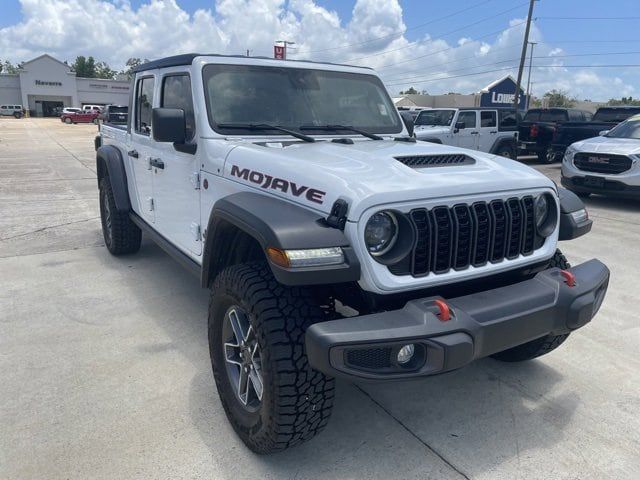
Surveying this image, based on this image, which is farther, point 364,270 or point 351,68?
point 351,68

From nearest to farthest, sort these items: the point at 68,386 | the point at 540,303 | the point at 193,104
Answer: the point at 540,303 < the point at 68,386 < the point at 193,104

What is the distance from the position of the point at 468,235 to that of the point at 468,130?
11.8 m

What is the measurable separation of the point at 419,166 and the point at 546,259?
880mm

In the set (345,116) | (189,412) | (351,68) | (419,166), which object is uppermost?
(351,68)

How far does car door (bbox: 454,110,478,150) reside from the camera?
13.4m

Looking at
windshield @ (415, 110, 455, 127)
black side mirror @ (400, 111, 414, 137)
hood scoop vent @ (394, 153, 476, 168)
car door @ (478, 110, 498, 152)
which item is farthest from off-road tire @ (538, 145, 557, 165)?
hood scoop vent @ (394, 153, 476, 168)

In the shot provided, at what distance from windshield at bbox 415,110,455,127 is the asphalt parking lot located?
9451 mm

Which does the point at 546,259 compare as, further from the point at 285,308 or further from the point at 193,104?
the point at 193,104

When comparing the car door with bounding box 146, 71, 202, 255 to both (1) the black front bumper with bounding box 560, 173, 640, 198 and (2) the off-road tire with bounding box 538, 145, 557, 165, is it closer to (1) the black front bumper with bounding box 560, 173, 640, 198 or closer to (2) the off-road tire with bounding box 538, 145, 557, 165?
(1) the black front bumper with bounding box 560, 173, 640, 198

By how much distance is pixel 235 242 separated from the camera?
113 inches

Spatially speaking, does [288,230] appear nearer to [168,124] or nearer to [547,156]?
[168,124]

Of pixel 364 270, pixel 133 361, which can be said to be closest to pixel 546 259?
pixel 364 270

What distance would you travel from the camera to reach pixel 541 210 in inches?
112

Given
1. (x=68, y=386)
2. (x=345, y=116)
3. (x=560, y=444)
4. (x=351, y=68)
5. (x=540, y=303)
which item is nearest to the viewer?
(x=540, y=303)
